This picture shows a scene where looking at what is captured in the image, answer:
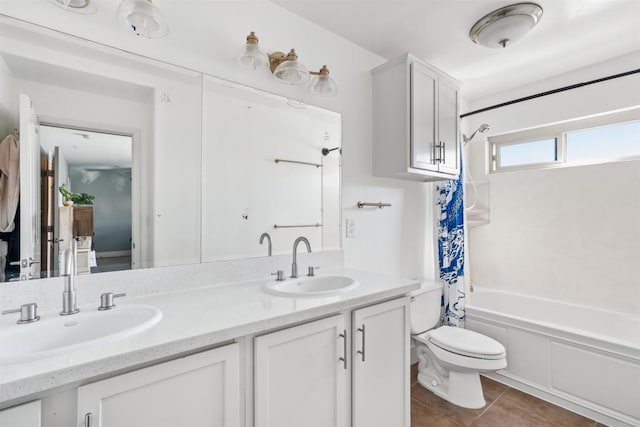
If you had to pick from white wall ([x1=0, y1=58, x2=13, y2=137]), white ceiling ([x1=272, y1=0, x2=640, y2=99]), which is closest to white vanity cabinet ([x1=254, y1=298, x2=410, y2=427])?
white wall ([x1=0, y1=58, x2=13, y2=137])

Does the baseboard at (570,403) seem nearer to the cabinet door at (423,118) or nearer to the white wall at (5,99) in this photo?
the cabinet door at (423,118)

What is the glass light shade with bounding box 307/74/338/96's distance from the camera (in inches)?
66.3

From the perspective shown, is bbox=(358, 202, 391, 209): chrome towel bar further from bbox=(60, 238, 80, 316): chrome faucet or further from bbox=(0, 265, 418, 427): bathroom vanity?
bbox=(60, 238, 80, 316): chrome faucet

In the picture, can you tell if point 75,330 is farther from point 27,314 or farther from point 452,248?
point 452,248

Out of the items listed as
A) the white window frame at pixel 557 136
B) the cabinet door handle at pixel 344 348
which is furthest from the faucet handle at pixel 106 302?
the white window frame at pixel 557 136

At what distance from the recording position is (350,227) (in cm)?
203

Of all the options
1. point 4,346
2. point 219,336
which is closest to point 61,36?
point 4,346

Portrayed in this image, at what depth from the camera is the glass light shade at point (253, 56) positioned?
1.43 metres

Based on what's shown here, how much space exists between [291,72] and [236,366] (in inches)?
54.6

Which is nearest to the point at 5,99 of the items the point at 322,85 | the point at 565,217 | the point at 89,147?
the point at 89,147

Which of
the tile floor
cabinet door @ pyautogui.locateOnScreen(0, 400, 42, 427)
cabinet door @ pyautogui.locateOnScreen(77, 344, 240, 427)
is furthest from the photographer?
the tile floor

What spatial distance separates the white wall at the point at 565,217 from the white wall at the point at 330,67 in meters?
0.94

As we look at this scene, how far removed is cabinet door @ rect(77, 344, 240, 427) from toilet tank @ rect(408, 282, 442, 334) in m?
1.53

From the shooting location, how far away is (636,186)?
2.28 metres
